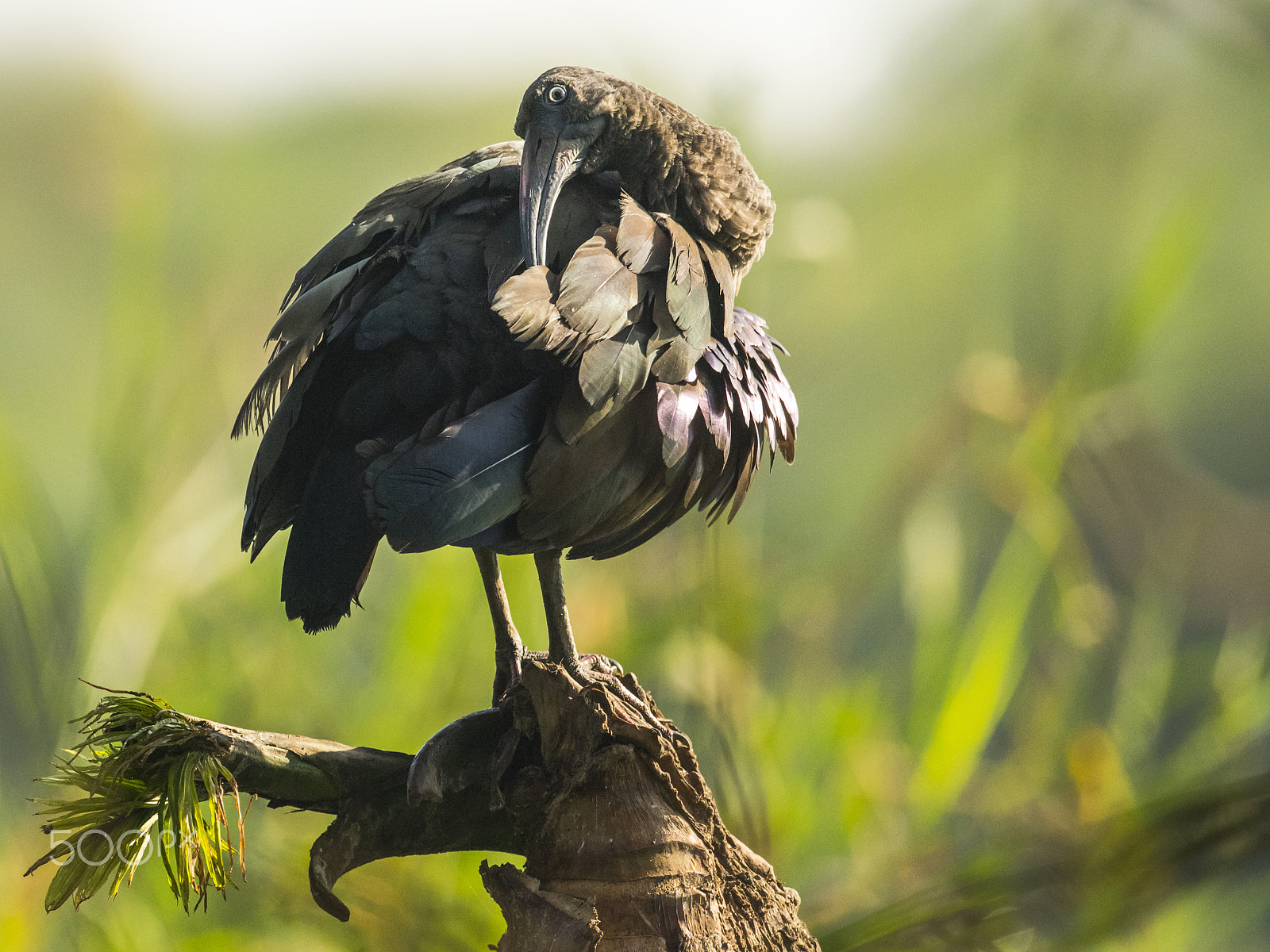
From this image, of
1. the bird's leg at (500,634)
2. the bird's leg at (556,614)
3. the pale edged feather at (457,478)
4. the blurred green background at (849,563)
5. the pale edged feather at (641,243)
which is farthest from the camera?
the blurred green background at (849,563)

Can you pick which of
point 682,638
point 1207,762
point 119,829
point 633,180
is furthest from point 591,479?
point 1207,762

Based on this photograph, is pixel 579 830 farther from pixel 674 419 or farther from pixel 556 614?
pixel 674 419

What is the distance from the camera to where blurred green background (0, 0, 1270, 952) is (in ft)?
9.05

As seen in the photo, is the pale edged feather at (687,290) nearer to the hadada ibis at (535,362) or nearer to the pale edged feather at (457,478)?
the hadada ibis at (535,362)

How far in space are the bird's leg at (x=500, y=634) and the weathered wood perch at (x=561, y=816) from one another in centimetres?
26

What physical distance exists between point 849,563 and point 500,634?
201 cm

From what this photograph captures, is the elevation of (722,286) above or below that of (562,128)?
below

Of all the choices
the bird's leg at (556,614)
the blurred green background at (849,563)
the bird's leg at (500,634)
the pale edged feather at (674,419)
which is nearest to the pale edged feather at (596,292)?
the pale edged feather at (674,419)

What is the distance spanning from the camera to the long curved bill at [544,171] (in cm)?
131

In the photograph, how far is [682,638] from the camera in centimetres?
292

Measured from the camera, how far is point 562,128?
56.4 inches

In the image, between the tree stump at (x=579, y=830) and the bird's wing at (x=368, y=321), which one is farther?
the bird's wing at (x=368, y=321)

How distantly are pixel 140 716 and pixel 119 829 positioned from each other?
119mm

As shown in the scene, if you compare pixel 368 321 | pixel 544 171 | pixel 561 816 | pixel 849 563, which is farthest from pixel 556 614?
pixel 849 563
